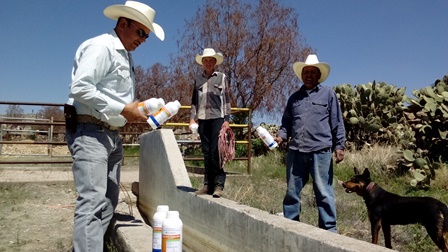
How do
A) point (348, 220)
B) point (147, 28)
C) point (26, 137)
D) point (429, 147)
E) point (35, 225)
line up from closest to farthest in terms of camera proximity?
point (147, 28), point (348, 220), point (35, 225), point (429, 147), point (26, 137)

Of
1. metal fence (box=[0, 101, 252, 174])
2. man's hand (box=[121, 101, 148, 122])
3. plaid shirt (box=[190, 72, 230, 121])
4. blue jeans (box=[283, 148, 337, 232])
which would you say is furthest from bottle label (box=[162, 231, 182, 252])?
metal fence (box=[0, 101, 252, 174])

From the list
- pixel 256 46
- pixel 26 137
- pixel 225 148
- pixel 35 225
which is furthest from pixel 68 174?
pixel 26 137

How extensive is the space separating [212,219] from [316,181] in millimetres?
1099

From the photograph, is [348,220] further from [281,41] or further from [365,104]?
[281,41]

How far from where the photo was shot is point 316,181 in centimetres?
445

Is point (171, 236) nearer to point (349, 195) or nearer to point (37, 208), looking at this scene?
point (37, 208)

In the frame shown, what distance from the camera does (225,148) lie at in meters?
4.89

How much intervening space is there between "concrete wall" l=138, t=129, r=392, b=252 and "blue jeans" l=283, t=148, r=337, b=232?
29.6 inches

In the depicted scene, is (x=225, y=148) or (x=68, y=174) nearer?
(x=225, y=148)

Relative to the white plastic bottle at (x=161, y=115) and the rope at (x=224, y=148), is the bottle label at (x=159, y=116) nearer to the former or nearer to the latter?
the white plastic bottle at (x=161, y=115)

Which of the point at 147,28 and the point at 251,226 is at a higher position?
the point at 147,28

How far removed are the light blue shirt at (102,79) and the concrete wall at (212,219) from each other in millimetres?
1277

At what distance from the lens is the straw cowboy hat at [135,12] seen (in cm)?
363

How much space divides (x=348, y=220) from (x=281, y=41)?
62.7 feet
